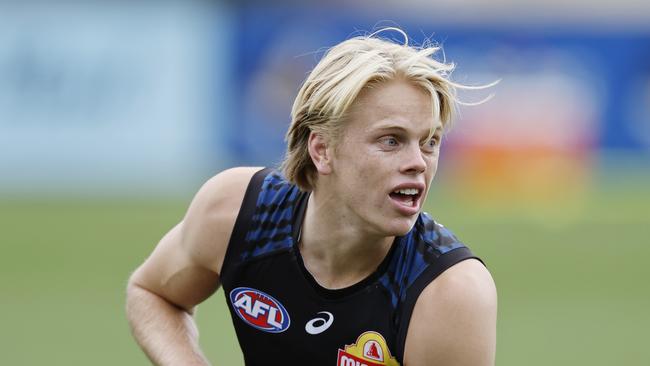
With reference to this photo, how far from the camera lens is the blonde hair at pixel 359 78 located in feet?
16.3

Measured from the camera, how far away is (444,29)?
21.5 metres

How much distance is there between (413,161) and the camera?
194 inches

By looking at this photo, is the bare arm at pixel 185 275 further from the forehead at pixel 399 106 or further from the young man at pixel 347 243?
the forehead at pixel 399 106

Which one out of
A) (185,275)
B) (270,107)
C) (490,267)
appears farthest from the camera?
(270,107)

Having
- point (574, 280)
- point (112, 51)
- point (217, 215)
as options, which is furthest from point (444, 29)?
point (217, 215)

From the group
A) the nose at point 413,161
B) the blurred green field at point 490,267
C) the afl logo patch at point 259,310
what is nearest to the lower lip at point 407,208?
the nose at point 413,161

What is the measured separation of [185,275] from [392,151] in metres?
1.45

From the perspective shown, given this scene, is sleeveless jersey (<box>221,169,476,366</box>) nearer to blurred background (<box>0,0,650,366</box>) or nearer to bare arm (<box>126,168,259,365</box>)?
bare arm (<box>126,168,259,365</box>)

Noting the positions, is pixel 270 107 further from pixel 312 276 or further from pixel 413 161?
pixel 413 161

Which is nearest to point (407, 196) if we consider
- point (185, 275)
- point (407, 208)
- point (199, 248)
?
point (407, 208)

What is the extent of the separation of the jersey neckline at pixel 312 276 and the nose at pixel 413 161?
0.44 m

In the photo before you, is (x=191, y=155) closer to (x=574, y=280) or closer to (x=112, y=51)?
(x=112, y=51)

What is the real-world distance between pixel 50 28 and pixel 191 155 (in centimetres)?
321

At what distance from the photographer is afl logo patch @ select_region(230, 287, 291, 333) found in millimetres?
5473
